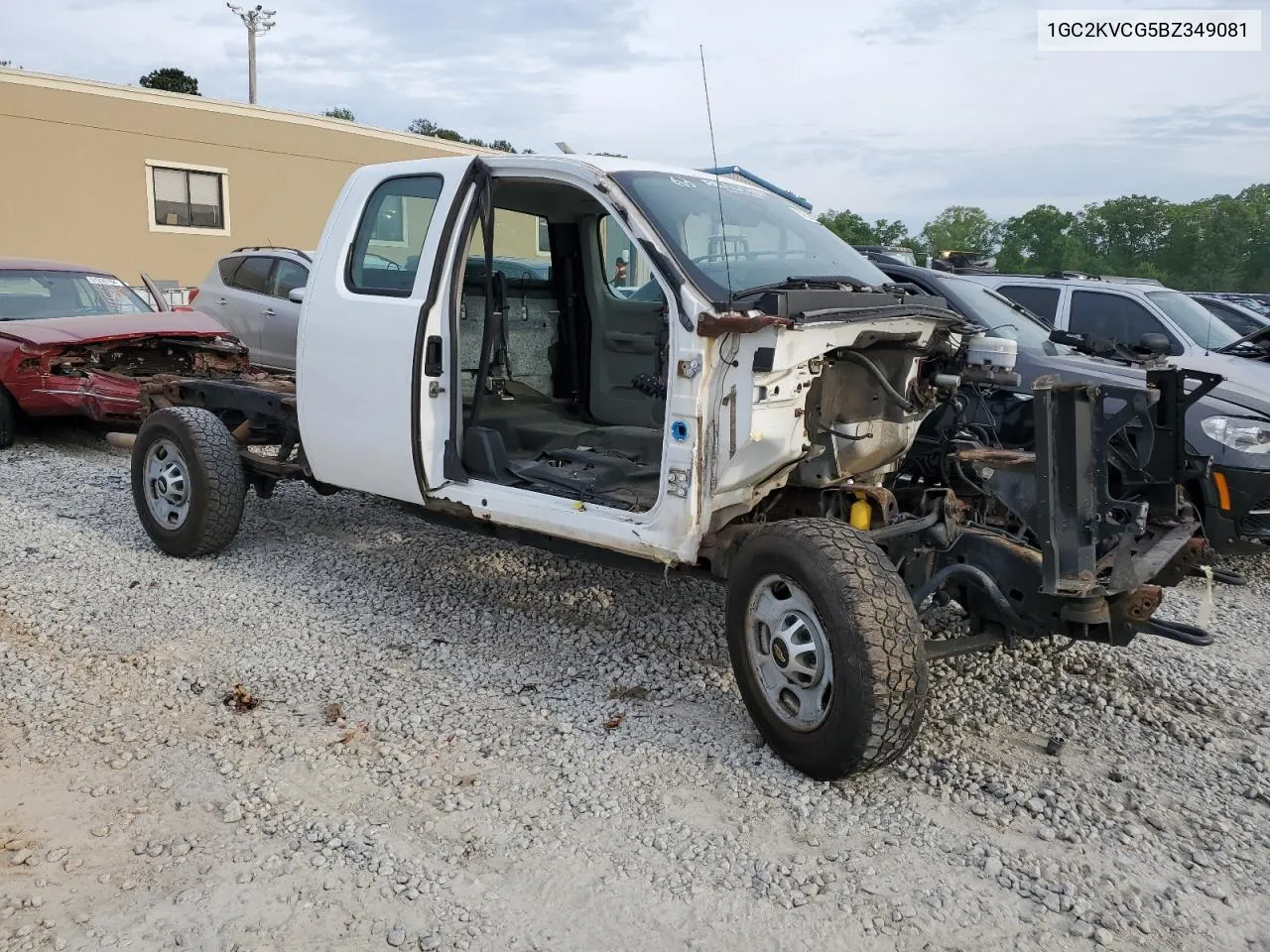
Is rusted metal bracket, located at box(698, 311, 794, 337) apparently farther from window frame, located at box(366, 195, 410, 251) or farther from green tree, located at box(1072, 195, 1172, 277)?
green tree, located at box(1072, 195, 1172, 277)

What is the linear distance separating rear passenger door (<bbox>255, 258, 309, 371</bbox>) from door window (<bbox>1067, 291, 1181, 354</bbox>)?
764cm

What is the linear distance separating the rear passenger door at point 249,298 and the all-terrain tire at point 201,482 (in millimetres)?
5971

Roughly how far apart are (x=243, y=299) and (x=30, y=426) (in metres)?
3.03

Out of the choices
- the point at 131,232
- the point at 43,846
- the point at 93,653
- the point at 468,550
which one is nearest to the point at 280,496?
the point at 468,550

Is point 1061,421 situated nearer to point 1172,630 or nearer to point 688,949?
point 1172,630

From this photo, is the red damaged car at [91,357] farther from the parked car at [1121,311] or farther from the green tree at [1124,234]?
the green tree at [1124,234]

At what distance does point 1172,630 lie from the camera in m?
3.73

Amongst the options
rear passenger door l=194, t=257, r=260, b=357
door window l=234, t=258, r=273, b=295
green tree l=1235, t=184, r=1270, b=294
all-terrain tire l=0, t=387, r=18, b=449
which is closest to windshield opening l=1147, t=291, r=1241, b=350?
green tree l=1235, t=184, r=1270, b=294

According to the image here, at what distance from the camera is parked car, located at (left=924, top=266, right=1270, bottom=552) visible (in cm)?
590

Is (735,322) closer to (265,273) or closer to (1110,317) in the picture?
(1110,317)

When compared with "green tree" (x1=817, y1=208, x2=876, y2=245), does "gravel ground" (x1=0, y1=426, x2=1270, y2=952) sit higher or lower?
lower

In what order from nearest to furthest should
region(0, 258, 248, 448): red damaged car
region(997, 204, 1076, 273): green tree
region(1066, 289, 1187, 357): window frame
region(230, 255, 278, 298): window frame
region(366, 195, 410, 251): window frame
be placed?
region(366, 195, 410, 251): window frame, region(1066, 289, 1187, 357): window frame, region(0, 258, 248, 448): red damaged car, region(230, 255, 278, 298): window frame, region(997, 204, 1076, 273): green tree

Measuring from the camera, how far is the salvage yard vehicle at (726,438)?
3.61 meters

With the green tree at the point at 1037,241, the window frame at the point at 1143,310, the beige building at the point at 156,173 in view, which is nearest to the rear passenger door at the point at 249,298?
the beige building at the point at 156,173
